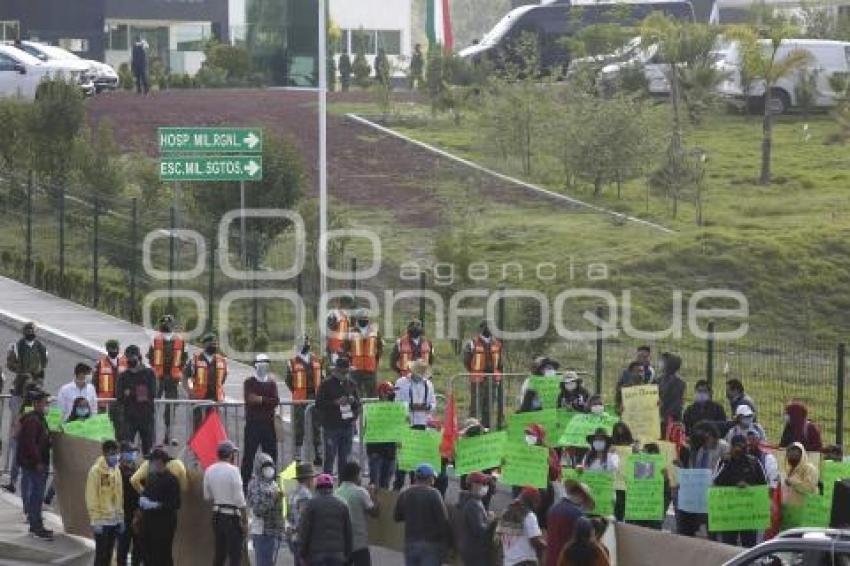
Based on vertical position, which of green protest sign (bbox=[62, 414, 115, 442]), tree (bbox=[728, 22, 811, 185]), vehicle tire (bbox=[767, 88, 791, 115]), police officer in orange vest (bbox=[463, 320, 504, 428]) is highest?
tree (bbox=[728, 22, 811, 185])

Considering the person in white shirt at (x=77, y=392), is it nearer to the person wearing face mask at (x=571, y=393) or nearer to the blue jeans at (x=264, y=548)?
the blue jeans at (x=264, y=548)

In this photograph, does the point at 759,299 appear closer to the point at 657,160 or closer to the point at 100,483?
the point at 657,160

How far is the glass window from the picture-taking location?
275 ft

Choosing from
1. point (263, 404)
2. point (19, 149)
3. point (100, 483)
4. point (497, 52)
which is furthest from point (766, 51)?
point (100, 483)

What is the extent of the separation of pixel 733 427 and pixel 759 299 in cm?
1613

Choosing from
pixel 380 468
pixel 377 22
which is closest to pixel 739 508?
pixel 380 468

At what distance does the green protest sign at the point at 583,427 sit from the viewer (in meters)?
21.6

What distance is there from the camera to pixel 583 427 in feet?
71.2

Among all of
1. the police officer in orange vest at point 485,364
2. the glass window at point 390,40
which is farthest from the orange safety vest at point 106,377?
A: the glass window at point 390,40

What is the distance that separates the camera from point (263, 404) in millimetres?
23766

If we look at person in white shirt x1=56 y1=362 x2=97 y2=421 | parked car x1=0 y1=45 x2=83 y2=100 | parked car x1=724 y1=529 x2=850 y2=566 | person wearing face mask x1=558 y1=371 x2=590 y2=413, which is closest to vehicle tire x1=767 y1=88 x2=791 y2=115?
parked car x1=0 y1=45 x2=83 y2=100

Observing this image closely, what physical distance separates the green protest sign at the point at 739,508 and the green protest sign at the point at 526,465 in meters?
1.75

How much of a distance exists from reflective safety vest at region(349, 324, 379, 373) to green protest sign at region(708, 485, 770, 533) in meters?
8.90

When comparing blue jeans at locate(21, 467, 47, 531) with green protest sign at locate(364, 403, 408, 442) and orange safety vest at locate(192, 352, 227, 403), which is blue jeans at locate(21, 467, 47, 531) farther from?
orange safety vest at locate(192, 352, 227, 403)
